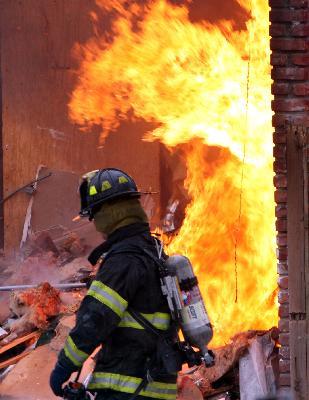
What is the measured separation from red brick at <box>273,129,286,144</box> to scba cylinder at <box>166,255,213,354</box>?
1677 millimetres

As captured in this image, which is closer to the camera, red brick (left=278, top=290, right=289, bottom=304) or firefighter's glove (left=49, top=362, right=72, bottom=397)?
firefighter's glove (left=49, top=362, right=72, bottom=397)

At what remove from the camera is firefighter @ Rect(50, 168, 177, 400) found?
3314mm

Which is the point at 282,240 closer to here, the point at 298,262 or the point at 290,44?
the point at 298,262

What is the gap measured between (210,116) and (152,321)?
3972 millimetres

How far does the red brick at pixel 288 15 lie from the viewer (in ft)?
15.9

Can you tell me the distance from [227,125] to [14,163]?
4761mm

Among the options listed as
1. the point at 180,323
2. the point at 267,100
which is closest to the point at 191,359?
the point at 180,323

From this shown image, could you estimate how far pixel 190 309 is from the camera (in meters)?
3.54

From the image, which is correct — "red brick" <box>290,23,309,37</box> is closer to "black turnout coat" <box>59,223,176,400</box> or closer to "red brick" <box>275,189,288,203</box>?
"red brick" <box>275,189,288,203</box>

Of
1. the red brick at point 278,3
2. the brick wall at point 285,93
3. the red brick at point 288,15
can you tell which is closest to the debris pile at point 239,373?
the brick wall at point 285,93

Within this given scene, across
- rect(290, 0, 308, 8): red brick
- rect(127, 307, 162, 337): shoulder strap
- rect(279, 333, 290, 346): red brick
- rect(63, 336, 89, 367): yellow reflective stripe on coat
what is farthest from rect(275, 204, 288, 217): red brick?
rect(63, 336, 89, 367): yellow reflective stripe on coat

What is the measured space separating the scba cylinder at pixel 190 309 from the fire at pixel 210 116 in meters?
2.68

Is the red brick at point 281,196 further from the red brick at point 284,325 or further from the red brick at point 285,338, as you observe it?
the red brick at point 285,338

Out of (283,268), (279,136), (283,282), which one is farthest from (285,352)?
(279,136)
